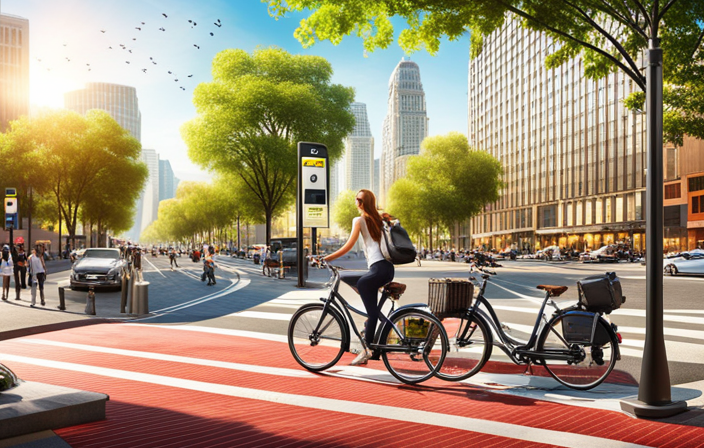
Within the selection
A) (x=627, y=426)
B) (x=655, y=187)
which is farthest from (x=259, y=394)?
(x=655, y=187)

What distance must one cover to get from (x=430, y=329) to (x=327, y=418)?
1.58 m

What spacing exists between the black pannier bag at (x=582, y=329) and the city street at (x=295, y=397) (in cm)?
53

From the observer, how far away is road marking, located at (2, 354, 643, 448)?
4.21 metres

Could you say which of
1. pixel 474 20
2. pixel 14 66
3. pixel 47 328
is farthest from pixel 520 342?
pixel 14 66

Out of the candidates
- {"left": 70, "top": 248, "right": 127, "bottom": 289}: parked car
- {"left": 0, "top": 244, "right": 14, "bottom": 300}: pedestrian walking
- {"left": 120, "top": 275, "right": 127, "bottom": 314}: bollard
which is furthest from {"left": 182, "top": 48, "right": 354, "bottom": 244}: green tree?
{"left": 120, "top": 275, "right": 127, "bottom": 314}: bollard

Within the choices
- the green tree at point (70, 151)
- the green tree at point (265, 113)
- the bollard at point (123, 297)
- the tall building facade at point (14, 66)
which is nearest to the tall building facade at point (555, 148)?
the green tree at point (265, 113)

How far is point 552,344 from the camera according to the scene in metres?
5.73

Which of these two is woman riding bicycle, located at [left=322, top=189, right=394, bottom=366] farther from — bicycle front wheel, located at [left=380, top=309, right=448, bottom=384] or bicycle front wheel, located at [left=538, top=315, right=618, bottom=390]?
bicycle front wheel, located at [left=538, top=315, right=618, bottom=390]

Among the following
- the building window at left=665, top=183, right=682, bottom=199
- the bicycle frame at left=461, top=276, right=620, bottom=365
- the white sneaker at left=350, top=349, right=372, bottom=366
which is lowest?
the white sneaker at left=350, top=349, right=372, bottom=366

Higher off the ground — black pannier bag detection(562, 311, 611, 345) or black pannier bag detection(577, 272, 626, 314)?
black pannier bag detection(577, 272, 626, 314)

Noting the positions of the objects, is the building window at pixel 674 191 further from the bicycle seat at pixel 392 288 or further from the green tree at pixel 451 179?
the bicycle seat at pixel 392 288

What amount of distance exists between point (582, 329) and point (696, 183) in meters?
56.2

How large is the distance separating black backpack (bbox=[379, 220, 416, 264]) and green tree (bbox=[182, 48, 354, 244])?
Result: 3057cm

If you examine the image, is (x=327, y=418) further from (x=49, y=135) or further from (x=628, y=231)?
(x=628, y=231)
